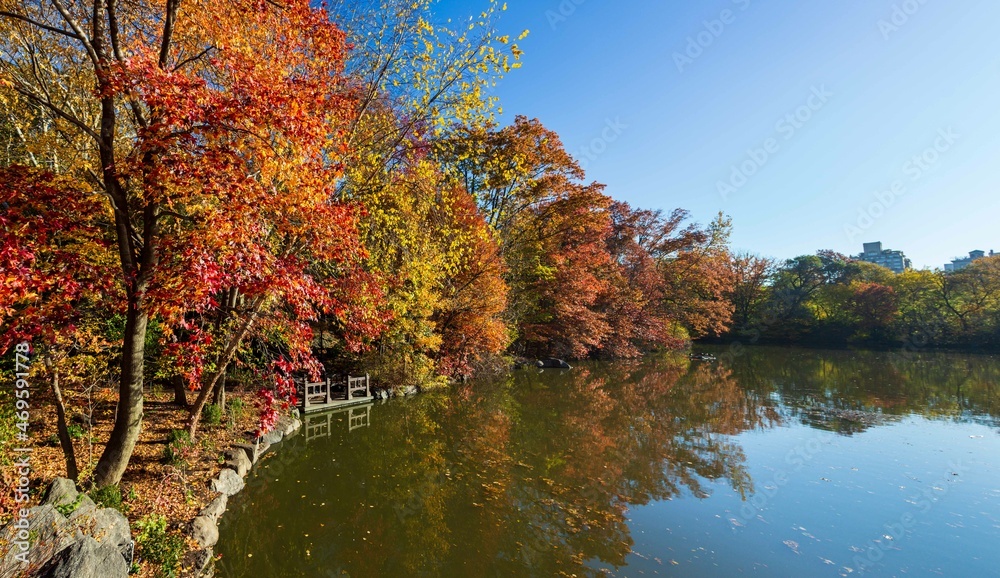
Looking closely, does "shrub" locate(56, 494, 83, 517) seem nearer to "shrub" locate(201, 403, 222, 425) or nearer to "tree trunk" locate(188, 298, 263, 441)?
"tree trunk" locate(188, 298, 263, 441)

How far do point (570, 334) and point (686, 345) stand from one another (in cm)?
1271

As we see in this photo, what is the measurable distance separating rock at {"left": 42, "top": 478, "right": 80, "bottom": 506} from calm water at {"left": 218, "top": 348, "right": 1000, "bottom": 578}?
153cm

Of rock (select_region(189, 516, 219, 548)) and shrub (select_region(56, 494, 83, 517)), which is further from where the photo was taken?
rock (select_region(189, 516, 219, 548))

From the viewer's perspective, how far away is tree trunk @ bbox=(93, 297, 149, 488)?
4.93 metres

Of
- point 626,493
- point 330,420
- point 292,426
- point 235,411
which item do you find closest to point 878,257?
point 626,493

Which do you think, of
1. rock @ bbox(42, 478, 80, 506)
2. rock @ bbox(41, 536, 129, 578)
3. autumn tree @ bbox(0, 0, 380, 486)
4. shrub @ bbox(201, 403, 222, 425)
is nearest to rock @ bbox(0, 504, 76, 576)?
rock @ bbox(41, 536, 129, 578)

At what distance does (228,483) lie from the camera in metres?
6.36

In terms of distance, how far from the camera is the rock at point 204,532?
15.8 feet

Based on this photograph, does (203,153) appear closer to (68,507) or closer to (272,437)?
(68,507)

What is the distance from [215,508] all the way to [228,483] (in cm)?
80

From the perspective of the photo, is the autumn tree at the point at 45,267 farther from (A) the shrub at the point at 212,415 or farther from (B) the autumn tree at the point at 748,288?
(B) the autumn tree at the point at 748,288

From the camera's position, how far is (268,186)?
5.29 metres

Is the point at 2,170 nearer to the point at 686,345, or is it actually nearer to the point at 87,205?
the point at 87,205

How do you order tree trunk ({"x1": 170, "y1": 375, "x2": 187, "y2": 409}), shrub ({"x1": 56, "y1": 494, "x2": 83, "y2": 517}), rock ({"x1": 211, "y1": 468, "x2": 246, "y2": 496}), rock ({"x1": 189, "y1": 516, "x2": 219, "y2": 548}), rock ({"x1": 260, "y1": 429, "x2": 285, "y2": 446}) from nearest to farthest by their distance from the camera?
shrub ({"x1": 56, "y1": 494, "x2": 83, "y2": 517}), rock ({"x1": 189, "y1": 516, "x2": 219, "y2": 548}), rock ({"x1": 211, "y1": 468, "x2": 246, "y2": 496}), rock ({"x1": 260, "y1": 429, "x2": 285, "y2": 446}), tree trunk ({"x1": 170, "y1": 375, "x2": 187, "y2": 409})
